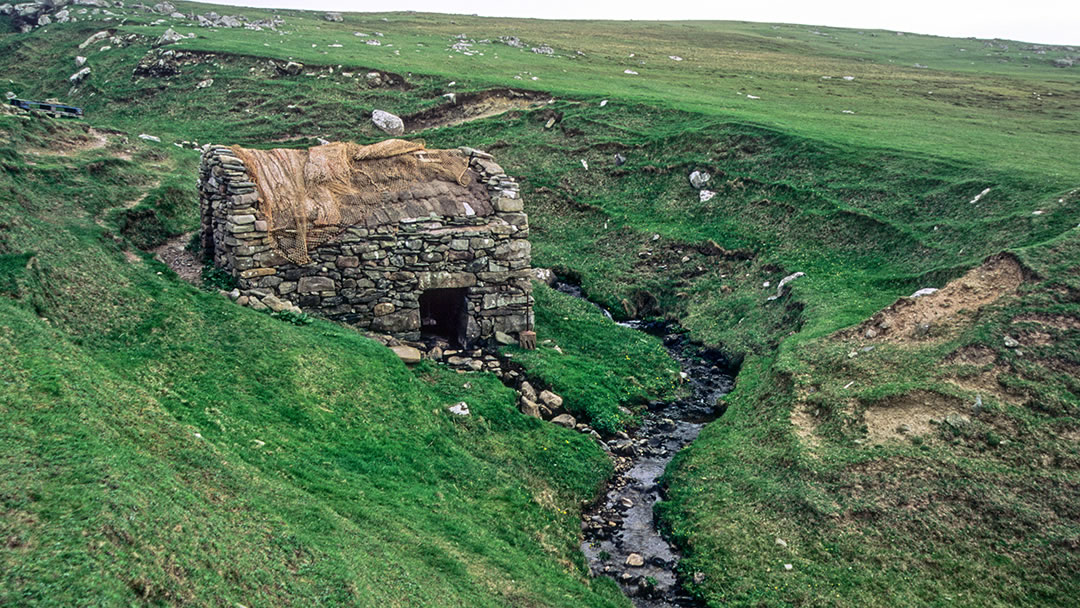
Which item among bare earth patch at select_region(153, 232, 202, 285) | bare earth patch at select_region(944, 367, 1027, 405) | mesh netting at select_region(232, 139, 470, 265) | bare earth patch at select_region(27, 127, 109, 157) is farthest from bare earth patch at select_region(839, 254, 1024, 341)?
bare earth patch at select_region(27, 127, 109, 157)

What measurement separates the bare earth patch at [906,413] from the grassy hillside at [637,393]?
71mm

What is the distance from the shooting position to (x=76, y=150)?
2972 centimetres

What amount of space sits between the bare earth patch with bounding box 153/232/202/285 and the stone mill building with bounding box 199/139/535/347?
616 mm

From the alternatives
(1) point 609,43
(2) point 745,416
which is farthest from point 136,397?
(1) point 609,43

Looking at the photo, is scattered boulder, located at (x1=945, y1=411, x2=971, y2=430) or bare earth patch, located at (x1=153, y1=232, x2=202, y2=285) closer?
scattered boulder, located at (x1=945, y1=411, x2=971, y2=430)

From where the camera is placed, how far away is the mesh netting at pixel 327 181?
70.3ft

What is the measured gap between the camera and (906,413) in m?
18.5

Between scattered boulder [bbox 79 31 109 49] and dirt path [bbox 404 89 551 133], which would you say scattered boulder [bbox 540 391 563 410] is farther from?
scattered boulder [bbox 79 31 109 49]

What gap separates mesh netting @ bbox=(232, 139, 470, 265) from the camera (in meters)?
21.4

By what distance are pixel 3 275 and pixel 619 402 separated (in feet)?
51.0

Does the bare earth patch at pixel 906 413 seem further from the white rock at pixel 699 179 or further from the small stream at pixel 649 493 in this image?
the white rock at pixel 699 179

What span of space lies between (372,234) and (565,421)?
7861 mm

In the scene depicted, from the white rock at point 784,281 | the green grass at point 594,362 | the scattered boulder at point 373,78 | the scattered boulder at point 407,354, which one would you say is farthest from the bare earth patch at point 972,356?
the scattered boulder at point 373,78

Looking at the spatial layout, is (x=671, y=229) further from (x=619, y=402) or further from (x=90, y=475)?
(x=90, y=475)
